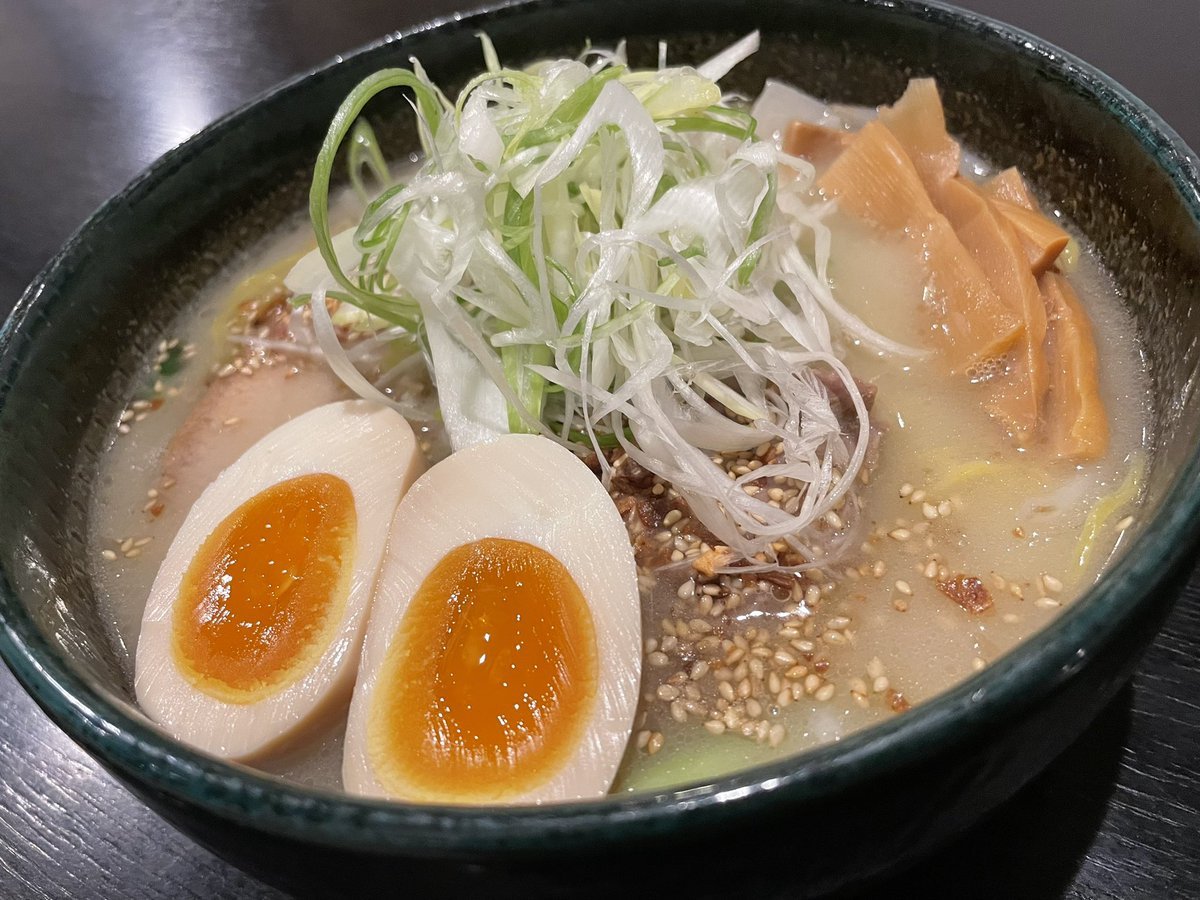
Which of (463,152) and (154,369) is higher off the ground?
(463,152)

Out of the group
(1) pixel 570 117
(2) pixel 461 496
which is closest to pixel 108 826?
(2) pixel 461 496

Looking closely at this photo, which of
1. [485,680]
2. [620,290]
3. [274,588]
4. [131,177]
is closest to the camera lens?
[485,680]

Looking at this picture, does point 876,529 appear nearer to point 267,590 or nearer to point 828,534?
point 828,534

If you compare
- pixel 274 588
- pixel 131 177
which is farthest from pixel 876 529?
pixel 131 177

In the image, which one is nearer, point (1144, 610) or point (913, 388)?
point (1144, 610)

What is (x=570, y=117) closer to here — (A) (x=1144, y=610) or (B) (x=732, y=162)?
(B) (x=732, y=162)

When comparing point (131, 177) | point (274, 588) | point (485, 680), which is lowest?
point (485, 680)
